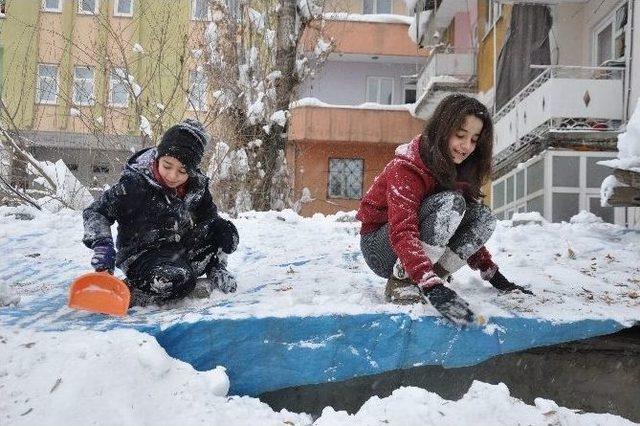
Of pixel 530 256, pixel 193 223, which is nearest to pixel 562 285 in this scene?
pixel 530 256

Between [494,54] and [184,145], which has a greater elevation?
[494,54]

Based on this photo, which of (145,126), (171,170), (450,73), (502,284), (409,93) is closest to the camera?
(171,170)

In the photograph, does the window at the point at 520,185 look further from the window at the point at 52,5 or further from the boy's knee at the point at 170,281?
the window at the point at 52,5

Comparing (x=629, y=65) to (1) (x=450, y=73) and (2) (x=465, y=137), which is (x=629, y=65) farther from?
(2) (x=465, y=137)

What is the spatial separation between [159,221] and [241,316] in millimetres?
658

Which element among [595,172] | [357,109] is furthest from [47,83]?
[357,109]

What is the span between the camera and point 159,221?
2699 mm

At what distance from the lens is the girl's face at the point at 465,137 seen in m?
2.53

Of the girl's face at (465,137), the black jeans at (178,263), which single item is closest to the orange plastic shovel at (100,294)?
the black jeans at (178,263)

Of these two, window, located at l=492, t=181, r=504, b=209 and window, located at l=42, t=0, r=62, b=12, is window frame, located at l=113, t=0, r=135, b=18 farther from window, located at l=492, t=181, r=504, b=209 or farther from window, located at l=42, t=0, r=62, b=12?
window, located at l=492, t=181, r=504, b=209

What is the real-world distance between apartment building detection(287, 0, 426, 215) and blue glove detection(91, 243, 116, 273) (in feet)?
41.2

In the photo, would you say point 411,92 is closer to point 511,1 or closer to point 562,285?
point 511,1

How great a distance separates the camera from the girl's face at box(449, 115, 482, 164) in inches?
99.4

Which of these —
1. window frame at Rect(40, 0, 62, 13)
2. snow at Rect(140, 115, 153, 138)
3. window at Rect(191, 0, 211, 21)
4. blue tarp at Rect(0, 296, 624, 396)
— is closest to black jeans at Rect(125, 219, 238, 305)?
blue tarp at Rect(0, 296, 624, 396)
